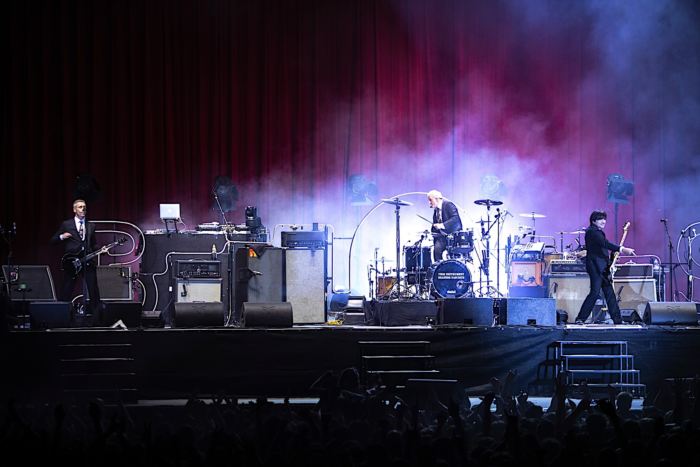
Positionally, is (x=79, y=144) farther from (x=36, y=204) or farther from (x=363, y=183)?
(x=363, y=183)

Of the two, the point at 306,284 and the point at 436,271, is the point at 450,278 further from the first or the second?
the point at 306,284

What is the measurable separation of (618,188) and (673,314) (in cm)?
640

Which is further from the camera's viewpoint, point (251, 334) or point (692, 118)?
point (692, 118)

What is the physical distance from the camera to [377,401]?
3.91 metres

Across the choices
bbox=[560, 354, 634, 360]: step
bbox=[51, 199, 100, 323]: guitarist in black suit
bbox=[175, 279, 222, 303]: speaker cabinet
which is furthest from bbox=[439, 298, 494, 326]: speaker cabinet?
bbox=[51, 199, 100, 323]: guitarist in black suit

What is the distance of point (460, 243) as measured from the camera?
44.8ft

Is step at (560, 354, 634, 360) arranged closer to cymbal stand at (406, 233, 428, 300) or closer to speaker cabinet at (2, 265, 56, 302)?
cymbal stand at (406, 233, 428, 300)

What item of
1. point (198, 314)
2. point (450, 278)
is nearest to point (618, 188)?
point (450, 278)

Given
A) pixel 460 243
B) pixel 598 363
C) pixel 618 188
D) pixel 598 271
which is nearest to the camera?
pixel 598 363

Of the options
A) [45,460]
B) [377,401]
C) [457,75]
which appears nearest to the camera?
[45,460]

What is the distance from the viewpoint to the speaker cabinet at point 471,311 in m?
10.5

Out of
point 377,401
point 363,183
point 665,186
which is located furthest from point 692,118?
point 377,401

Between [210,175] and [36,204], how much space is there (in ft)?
10.8

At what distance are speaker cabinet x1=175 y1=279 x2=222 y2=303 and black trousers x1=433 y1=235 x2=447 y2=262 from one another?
11.0 ft
